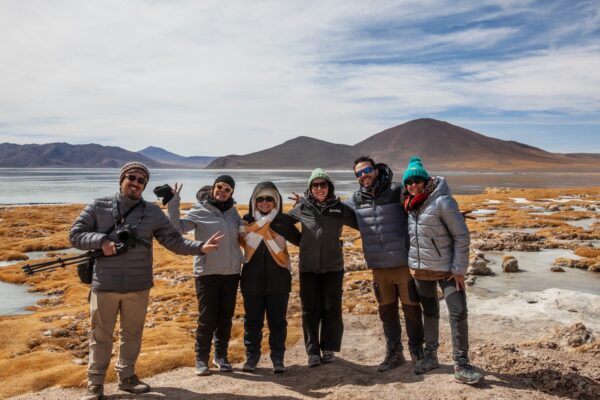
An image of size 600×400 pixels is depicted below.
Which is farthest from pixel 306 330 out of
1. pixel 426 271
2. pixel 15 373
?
pixel 15 373

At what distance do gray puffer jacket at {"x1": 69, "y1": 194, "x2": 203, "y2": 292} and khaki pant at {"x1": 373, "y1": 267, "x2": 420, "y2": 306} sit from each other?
2633mm

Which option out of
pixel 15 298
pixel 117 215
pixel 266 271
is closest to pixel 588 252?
pixel 266 271

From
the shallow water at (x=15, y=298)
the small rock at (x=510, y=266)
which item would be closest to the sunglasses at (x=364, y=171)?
the shallow water at (x=15, y=298)

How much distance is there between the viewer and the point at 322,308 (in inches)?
229

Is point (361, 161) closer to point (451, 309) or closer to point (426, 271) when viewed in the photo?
point (426, 271)

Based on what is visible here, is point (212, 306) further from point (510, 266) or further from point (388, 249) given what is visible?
point (510, 266)

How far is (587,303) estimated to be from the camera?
8.88m

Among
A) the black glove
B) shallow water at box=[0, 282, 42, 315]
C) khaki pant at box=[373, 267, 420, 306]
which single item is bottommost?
shallow water at box=[0, 282, 42, 315]

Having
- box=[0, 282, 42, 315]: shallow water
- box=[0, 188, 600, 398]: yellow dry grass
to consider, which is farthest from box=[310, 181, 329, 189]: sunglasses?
box=[0, 282, 42, 315]: shallow water

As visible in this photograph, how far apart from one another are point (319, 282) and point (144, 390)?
7.64 ft

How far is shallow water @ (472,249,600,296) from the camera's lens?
36.2ft

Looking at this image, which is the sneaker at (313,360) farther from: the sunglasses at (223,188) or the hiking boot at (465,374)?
the sunglasses at (223,188)

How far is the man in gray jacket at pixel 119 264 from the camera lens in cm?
459

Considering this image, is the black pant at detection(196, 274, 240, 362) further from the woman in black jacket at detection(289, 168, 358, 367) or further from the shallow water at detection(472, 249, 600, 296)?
the shallow water at detection(472, 249, 600, 296)
